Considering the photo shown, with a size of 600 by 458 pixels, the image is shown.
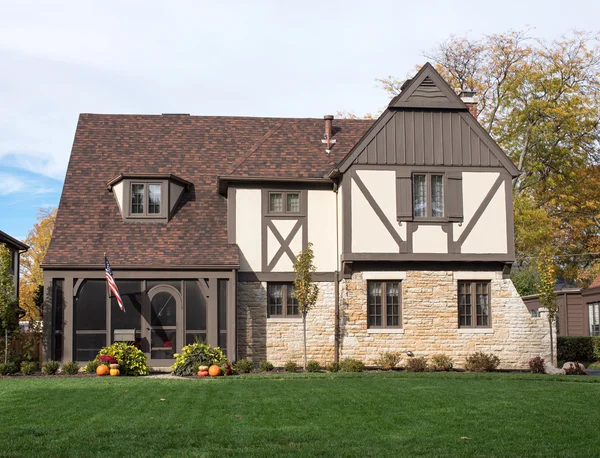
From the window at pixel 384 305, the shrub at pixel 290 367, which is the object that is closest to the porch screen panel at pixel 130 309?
the shrub at pixel 290 367

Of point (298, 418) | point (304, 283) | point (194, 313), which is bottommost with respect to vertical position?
point (298, 418)

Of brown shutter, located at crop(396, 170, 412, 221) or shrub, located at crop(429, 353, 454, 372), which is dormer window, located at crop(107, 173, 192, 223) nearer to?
brown shutter, located at crop(396, 170, 412, 221)

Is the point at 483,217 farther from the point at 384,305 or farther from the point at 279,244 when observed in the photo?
the point at 279,244

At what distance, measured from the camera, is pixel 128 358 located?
23.0 m

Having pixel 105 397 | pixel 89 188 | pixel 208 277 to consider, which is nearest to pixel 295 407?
pixel 105 397

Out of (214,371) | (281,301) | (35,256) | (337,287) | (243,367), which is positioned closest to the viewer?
(214,371)

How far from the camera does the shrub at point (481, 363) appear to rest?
2472 centimetres

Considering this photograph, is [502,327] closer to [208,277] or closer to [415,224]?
[415,224]

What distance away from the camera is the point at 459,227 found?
2578cm

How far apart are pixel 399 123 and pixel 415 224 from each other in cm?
315

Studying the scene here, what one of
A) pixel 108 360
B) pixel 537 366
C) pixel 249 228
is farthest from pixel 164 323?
pixel 537 366

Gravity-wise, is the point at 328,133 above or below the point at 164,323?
above

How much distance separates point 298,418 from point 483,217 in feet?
47.1

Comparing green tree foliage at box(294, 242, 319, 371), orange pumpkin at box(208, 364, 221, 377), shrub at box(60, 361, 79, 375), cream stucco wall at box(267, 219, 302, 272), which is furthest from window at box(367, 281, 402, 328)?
shrub at box(60, 361, 79, 375)
